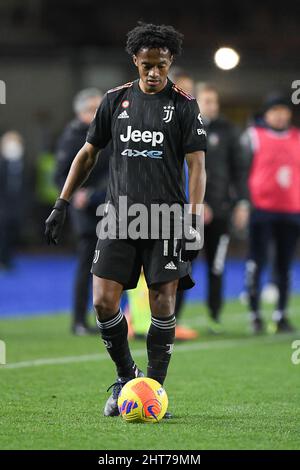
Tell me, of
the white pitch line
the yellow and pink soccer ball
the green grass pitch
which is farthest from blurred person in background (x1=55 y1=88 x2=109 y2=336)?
the yellow and pink soccer ball

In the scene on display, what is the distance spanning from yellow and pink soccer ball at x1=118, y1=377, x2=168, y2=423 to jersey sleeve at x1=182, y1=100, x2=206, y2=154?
4.49 feet

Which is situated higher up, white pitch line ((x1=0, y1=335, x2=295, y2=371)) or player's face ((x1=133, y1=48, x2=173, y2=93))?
player's face ((x1=133, y1=48, x2=173, y2=93))

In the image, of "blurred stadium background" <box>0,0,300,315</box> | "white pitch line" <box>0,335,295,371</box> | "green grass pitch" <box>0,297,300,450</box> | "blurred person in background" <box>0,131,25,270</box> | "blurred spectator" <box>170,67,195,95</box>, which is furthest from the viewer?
"blurred stadium background" <box>0,0,300,315</box>

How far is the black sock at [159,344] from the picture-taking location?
20.7 ft

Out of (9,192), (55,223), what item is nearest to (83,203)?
(55,223)

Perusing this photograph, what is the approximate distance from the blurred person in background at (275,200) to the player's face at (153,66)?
4.88 meters

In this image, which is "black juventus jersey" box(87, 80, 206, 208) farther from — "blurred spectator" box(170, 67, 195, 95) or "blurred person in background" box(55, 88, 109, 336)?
"blurred person in background" box(55, 88, 109, 336)

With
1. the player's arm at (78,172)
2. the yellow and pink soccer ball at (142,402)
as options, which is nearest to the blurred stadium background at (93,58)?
the player's arm at (78,172)

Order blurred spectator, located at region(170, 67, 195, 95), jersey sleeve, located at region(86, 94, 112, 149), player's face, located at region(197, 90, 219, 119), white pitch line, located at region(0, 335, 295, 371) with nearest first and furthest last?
jersey sleeve, located at region(86, 94, 112, 149)
white pitch line, located at region(0, 335, 295, 371)
blurred spectator, located at region(170, 67, 195, 95)
player's face, located at region(197, 90, 219, 119)

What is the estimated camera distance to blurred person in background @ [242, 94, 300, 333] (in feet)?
36.3

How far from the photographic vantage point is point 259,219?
11.1 metres
